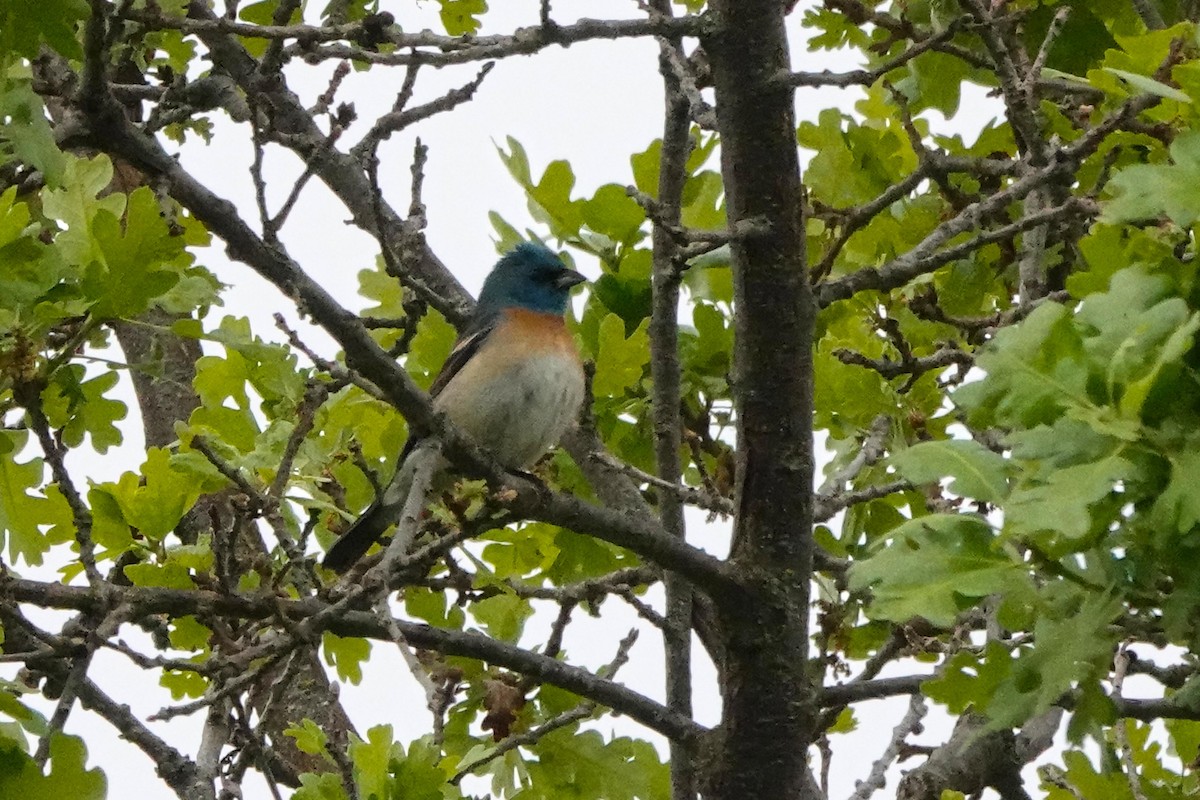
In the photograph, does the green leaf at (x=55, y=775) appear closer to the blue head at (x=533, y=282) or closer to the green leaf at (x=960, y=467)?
the green leaf at (x=960, y=467)

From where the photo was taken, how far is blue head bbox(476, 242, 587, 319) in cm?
612

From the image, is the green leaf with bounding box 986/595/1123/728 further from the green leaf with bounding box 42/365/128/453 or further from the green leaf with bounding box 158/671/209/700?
Answer: the green leaf with bounding box 158/671/209/700

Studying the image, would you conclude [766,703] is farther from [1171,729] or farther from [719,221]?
[719,221]

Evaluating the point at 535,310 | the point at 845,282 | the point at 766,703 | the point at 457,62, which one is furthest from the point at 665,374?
the point at 535,310

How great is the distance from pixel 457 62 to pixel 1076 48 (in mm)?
2330

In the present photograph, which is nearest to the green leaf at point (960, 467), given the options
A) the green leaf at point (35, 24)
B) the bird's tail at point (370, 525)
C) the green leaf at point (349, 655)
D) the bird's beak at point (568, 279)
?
Result: the green leaf at point (35, 24)

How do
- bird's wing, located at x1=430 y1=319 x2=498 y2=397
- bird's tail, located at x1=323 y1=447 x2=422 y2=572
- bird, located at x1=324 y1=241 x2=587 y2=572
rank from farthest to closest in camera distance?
bird's wing, located at x1=430 y1=319 x2=498 y2=397 → bird, located at x1=324 y1=241 x2=587 y2=572 → bird's tail, located at x1=323 y1=447 x2=422 y2=572

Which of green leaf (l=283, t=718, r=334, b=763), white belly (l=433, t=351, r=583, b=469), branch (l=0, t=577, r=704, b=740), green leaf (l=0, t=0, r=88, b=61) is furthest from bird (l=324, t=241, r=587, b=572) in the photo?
green leaf (l=0, t=0, r=88, b=61)

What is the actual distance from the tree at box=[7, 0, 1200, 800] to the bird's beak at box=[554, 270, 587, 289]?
1.00m

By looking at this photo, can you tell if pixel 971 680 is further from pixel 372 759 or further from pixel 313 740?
pixel 313 740

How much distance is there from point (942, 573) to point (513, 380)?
3.40 m

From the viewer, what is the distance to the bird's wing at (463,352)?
525 cm

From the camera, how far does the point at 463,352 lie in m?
5.59

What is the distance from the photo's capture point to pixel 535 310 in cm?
602
